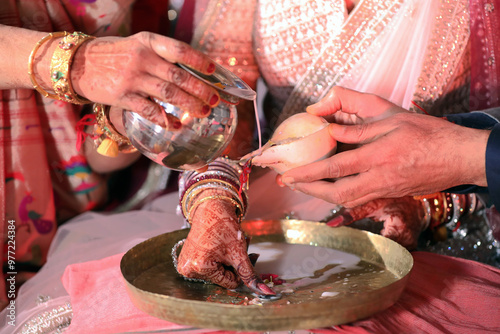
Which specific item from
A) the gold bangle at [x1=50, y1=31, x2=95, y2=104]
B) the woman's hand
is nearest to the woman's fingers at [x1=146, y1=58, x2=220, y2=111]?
the woman's hand

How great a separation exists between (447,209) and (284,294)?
58 cm

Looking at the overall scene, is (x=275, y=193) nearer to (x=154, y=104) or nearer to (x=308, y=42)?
(x=308, y=42)

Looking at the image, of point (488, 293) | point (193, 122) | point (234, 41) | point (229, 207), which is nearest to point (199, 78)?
point (193, 122)

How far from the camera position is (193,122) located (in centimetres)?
67

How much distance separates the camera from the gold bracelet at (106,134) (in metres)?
0.94

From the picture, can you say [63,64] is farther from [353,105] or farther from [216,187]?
[353,105]

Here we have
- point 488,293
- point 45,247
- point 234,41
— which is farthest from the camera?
point 234,41

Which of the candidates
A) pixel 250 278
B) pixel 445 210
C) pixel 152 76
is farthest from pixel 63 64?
pixel 445 210

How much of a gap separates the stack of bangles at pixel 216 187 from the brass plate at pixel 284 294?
0.21ft

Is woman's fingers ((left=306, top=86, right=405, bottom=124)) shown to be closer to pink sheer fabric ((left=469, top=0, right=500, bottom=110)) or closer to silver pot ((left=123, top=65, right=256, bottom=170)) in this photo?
silver pot ((left=123, top=65, right=256, bottom=170))

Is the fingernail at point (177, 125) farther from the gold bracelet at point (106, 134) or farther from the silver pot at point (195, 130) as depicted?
the gold bracelet at point (106, 134)

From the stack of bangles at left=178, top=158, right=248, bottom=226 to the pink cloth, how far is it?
0.18 metres

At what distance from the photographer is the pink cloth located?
692 mm

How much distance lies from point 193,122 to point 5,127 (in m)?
0.63
